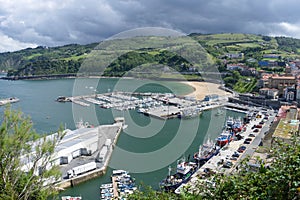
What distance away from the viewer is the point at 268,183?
1.43 meters

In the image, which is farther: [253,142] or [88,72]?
[88,72]

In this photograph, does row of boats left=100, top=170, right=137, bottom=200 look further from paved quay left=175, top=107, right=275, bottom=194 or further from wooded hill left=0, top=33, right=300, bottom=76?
wooded hill left=0, top=33, right=300, bottom=76

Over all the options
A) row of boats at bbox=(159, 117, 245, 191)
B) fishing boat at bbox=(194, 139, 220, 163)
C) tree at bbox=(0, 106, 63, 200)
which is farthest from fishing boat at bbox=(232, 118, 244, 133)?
tree at bbox=(0, 106, 63, 200)

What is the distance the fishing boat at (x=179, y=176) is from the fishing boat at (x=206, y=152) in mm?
345

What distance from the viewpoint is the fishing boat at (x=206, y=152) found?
6984 mm

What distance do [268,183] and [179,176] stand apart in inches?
191

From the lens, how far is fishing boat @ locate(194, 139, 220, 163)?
275 inches

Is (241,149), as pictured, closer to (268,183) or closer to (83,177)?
(83,177)

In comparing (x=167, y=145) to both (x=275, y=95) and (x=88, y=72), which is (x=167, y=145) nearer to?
(x=275, y=95)

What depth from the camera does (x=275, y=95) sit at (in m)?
14.9

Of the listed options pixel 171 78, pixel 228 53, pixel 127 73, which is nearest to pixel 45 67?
pixel 127 73

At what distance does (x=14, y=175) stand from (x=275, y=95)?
1488cm

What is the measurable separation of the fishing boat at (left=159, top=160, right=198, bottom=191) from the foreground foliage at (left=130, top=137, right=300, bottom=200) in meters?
4.04

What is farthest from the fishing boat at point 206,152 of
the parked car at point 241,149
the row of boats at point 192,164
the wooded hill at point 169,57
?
the wooded hill at point 169,57
